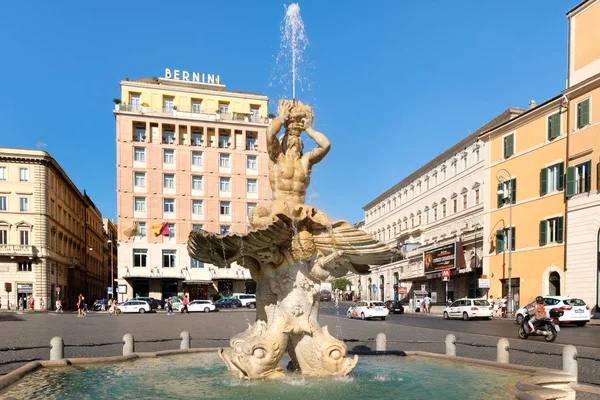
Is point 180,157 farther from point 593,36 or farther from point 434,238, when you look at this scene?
point 593,36

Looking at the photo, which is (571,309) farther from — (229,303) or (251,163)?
(251,163)

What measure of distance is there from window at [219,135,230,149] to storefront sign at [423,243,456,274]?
2630 cm

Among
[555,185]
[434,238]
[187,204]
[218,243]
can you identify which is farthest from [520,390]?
[187,204]

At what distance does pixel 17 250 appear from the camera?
170 ft

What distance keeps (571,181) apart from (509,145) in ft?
27.0

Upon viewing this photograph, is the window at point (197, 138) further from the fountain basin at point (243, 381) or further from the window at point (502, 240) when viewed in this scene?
the fountain basin at point (243, 381)

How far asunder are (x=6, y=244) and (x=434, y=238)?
4469cm

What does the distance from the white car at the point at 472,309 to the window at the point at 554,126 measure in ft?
39.9

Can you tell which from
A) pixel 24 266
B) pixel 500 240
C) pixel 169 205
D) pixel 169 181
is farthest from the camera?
pixel 169 181

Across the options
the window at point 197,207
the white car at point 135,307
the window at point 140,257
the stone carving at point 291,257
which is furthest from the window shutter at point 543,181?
the window at point 140,257

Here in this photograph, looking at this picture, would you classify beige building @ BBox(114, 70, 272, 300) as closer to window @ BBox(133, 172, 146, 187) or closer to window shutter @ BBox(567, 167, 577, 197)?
window @ BBox(133, 172, 146, 187)

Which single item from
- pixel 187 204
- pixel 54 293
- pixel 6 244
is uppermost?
pixel 187 204

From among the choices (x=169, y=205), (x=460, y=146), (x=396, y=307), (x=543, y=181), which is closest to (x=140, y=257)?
(x=169, y=205)

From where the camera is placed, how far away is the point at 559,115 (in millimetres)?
33219
